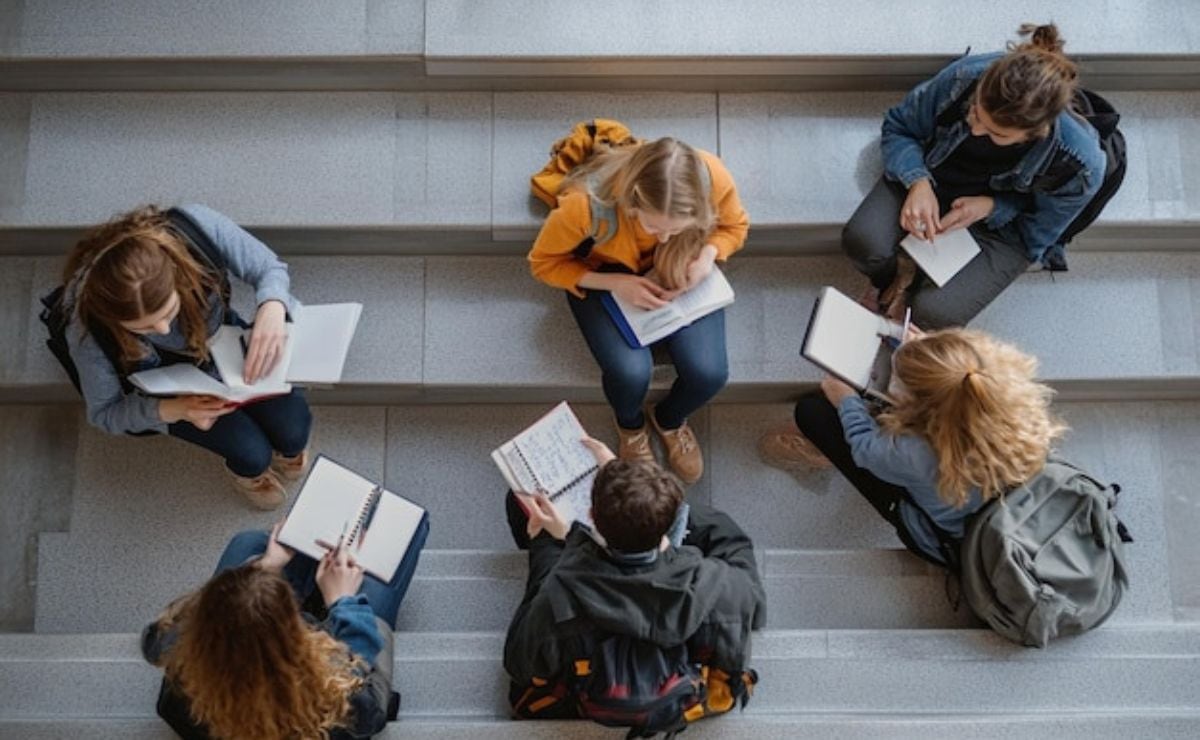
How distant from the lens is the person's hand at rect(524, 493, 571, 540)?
339 centimetres

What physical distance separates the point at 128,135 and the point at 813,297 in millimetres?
2455

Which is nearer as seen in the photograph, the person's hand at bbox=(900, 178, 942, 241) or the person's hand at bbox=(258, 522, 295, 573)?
the person's hand at bbox=(258, 522, 295, 573)

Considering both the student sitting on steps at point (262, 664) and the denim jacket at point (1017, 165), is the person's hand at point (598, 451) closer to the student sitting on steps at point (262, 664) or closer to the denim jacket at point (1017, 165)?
the student sitting on steps at point (262, 664)

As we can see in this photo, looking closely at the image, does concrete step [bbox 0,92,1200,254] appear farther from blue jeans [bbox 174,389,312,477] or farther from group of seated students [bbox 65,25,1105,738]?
blue jeans [bbox 174,389,312,477]

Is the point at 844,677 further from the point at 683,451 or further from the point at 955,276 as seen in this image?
the point at 955,276

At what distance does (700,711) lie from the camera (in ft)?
10.2

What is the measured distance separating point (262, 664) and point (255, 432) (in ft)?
4.09

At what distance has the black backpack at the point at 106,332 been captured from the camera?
3107 mm

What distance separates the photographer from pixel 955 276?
3.77 meters

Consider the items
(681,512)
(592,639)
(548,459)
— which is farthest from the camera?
(548,459)

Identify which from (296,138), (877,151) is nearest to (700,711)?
(877,151)

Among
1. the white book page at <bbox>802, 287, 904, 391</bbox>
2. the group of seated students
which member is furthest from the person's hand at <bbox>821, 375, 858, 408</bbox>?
the white book page at <bbox>802, 287, 904, 391</bbox>

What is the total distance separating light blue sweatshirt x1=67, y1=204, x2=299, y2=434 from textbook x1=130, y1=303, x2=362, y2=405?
0.06 meters

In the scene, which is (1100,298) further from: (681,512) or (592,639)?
(592,639)
